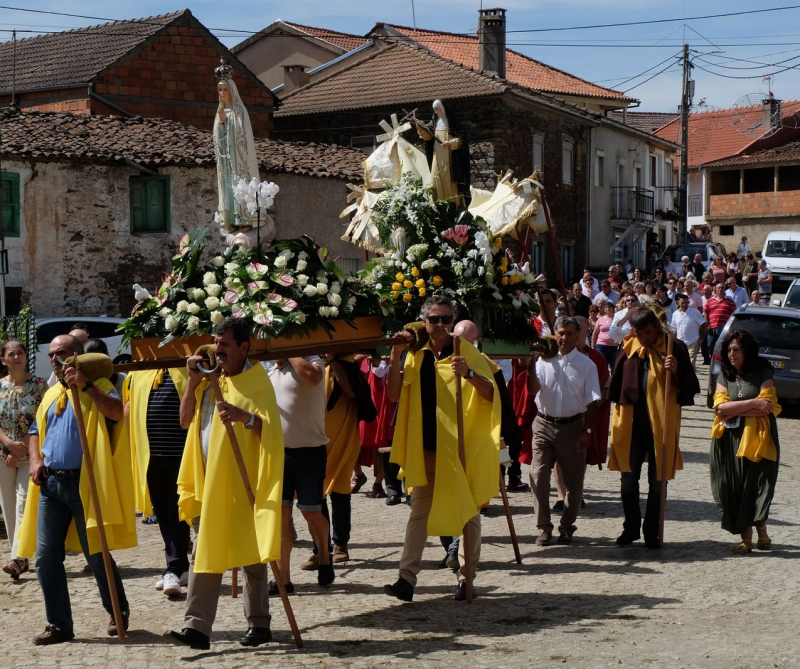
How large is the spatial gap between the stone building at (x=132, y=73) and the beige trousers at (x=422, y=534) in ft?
90.0

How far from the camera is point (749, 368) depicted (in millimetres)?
9625

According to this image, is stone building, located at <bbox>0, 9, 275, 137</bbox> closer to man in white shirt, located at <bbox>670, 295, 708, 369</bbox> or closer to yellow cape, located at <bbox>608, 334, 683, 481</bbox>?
man in white shirt, located at <bbox>670, 295, 708, 369</bbox>

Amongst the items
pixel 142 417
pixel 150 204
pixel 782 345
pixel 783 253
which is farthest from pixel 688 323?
pixel 783 253

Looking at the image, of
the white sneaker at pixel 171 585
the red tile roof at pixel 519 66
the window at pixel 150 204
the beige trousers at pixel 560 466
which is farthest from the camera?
the red tile roof at pixel 519 66

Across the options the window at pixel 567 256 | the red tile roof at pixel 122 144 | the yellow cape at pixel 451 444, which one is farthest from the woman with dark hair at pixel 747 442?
the window at pixel 567 256

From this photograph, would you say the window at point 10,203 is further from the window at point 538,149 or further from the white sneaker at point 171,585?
the white sneaker at point 171,585

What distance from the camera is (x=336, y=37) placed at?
154 feet

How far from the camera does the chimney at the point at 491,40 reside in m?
41.1

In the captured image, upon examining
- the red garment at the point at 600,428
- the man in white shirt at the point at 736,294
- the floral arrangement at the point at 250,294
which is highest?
the floral arrangement at the point at 250,294

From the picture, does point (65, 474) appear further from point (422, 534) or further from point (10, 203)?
point (10, 203)

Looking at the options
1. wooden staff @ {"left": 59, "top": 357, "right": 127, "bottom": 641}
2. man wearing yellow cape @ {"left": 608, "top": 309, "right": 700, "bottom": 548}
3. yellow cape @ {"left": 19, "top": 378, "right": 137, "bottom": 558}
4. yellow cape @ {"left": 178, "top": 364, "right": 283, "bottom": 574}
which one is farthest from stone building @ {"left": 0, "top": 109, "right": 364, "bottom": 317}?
yellow cape @ {"left": 178, "top": 364, "right": 283, "bottom": 574}

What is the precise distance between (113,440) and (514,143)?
30902 millimetres

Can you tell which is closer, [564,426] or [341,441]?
[341,441]

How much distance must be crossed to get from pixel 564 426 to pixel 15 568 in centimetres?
431
